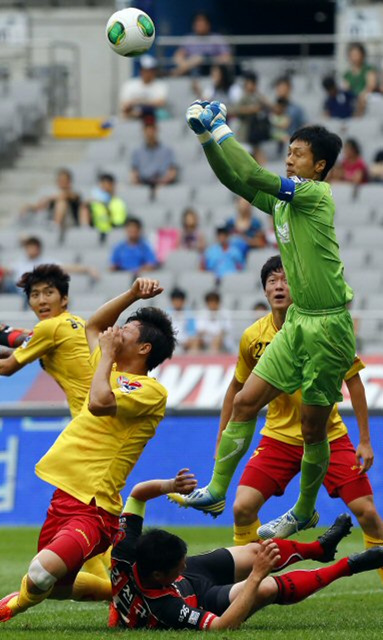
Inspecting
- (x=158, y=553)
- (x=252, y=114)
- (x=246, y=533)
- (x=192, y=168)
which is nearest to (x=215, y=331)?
(x=192, y=168)

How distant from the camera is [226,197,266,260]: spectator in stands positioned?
19.6 meters

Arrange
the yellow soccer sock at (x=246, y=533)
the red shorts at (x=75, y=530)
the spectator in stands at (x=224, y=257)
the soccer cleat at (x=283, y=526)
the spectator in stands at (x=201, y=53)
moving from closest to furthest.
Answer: the red shorts at (x=75, y=530), the soccer cleat at (x=283, y=526), the yellow soccer sock at (x=246, y=533), the spectator in stands at (x=224, y=257), the spectator in stands at (x=201, y=53)

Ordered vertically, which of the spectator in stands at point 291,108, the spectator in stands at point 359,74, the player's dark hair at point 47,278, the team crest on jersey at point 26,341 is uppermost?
the spectator in stands at point 359,74

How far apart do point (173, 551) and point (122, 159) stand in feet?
49.6

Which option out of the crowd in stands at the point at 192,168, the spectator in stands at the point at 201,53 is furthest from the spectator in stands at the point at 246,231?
the spectator in stands at the point at 201,53

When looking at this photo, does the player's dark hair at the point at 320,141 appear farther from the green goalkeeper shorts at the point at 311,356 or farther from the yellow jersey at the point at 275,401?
the yellow jersey at the point at 275,401

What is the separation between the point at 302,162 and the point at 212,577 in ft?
8.37

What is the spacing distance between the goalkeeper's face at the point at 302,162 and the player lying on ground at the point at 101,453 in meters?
1.11

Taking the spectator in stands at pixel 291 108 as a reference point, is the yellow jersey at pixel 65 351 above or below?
below

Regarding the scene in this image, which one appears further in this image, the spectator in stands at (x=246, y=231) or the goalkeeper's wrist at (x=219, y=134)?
the spectator in stands at (x=246, y=231)

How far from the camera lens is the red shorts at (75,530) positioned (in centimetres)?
824

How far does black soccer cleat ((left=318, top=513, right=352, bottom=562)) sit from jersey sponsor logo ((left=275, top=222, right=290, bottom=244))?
1736 mm

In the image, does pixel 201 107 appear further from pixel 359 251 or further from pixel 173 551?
pixel 359 251

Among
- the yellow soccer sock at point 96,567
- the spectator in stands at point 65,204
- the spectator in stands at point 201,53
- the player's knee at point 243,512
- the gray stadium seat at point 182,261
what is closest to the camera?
the yellow soccer sock at point 96,567
